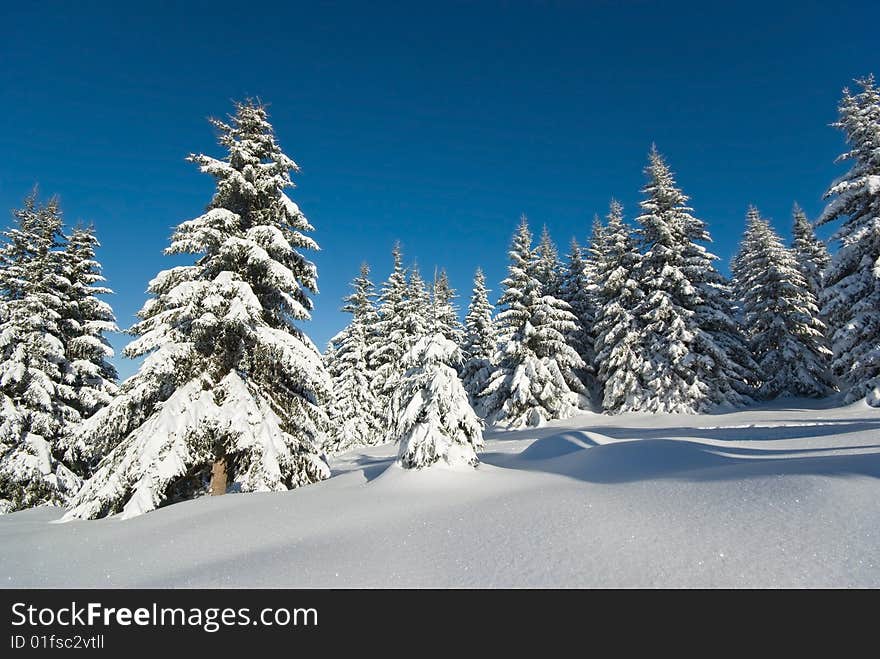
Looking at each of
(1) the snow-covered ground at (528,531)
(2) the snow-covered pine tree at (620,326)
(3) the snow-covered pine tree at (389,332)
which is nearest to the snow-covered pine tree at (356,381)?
(3) the snow-covered pine tree at (389,332)

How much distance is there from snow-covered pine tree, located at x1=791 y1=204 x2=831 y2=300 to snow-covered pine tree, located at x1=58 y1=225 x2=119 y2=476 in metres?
41.6

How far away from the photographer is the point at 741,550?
4.11m

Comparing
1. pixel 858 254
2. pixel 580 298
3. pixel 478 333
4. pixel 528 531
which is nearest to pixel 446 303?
pixel 478 333

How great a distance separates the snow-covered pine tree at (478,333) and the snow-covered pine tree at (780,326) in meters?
18.0

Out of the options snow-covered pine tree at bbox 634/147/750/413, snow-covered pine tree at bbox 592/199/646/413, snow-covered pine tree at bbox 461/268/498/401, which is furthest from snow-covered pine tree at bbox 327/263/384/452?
snow-covered pine tree at bbox 634/147/750/413

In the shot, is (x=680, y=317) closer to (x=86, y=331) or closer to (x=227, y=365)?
(x=227, y=365)

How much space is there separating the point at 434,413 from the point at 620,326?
772 inches

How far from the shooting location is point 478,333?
38375 mm

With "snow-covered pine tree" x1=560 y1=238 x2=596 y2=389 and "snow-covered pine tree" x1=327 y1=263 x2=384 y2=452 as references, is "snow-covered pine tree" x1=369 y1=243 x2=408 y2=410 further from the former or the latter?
"snow-covered pine tree" x1=560 y1=238 x2=596 y2=389

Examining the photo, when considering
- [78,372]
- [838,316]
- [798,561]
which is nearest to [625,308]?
[838,316]

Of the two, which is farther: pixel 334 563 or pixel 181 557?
pixel 181 557

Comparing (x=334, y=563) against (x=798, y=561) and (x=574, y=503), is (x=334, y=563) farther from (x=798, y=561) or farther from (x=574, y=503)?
(x=798, y=561)

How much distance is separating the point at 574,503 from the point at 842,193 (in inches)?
A: 842
